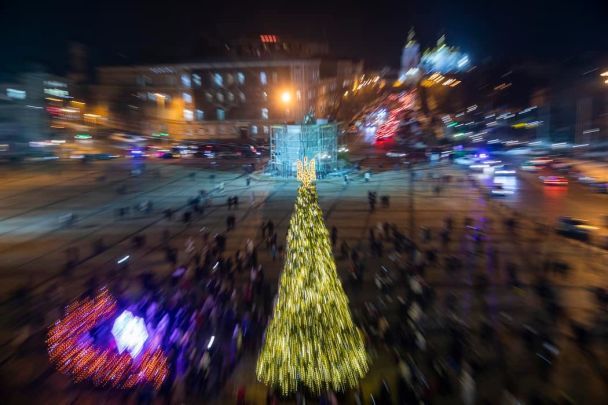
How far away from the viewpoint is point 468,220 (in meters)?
19.9

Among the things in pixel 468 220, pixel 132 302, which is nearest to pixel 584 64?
pixel 468 220

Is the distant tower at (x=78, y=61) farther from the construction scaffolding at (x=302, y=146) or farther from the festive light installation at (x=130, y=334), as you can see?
the festive light installation at (x=130, y=334)

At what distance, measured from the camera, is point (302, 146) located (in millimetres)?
34969

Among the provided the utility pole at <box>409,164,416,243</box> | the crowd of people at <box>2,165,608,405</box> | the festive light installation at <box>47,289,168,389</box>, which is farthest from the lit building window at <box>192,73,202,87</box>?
the festive light installation at <box>47,289,168,389</box>

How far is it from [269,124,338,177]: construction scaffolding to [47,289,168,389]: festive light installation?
24.6 m

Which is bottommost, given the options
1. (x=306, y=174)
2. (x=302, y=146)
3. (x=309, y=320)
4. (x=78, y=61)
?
(x=309, y=320)

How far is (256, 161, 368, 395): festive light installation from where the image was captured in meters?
7.14

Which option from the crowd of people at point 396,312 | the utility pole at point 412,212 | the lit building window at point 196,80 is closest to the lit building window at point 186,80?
the lit building window at point 196,80

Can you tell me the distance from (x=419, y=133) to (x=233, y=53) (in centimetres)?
3121

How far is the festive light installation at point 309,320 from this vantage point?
7145mm

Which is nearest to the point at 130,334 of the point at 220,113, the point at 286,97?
the point at 286,97

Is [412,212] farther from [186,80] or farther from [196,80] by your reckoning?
[186,80]

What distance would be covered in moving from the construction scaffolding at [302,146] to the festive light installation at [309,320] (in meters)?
27.0

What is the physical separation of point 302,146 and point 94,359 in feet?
88.0
